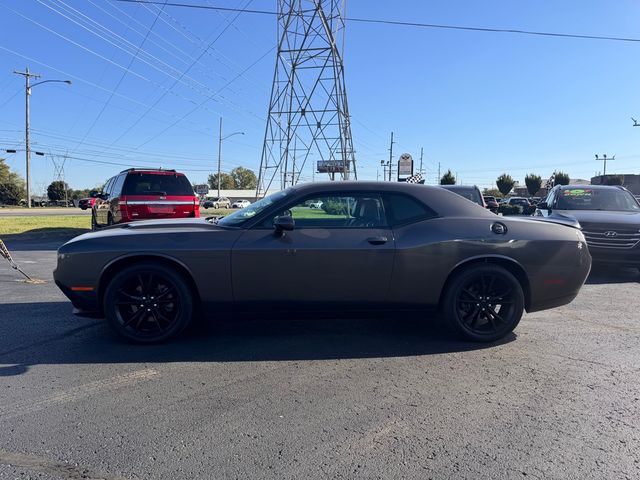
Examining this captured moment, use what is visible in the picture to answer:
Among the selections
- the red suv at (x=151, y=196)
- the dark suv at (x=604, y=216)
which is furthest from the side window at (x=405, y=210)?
the red suv at (x=151, y=196)

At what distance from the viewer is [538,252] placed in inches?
180

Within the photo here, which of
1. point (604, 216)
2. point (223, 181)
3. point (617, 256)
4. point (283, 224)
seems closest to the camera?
point (283, 224)

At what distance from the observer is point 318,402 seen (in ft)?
11.1

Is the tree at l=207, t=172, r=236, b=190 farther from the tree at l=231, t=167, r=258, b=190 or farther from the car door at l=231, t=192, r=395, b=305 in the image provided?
the car door at l=231, t=192, r=395, b=305

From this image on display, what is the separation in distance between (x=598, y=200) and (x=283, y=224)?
26.0ft

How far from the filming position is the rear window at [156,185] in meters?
10.7

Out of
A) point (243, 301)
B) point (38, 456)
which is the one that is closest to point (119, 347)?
point (243, 301)

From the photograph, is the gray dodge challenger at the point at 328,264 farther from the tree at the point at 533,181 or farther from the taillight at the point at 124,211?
the tree at the point at 533,181

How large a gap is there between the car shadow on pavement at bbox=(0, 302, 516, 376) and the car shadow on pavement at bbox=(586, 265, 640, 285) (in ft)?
14.2

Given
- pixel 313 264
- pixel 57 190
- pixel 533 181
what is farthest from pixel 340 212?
pixel 57 190

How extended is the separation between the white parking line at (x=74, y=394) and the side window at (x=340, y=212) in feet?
5.68

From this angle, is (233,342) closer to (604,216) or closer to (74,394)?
(74,394)

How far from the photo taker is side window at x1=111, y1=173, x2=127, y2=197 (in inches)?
430

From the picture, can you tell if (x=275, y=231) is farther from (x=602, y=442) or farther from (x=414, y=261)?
(x=602, y=442)
